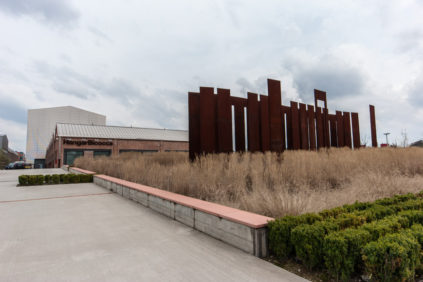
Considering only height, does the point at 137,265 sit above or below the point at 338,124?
below

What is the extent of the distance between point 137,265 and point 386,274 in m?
2.09

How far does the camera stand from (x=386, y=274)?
1773 mm

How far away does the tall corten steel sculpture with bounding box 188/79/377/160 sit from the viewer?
24.9 ft

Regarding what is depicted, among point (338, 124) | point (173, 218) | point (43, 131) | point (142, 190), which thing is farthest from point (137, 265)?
point (43, 131)

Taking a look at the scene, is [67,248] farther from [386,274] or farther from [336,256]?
[386,274]

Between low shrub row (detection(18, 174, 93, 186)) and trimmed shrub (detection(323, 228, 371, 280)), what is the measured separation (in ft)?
33.6

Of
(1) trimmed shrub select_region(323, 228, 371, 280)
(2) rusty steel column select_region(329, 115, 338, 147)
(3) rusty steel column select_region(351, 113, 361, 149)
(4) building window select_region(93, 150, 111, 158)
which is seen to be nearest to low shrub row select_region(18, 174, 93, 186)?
(1) trimmed shrub select_region(323, 228, 371, 280)

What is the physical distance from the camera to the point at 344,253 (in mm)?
1946

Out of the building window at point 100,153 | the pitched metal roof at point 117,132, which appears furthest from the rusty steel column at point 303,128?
the pitched metal roof at point 117,132

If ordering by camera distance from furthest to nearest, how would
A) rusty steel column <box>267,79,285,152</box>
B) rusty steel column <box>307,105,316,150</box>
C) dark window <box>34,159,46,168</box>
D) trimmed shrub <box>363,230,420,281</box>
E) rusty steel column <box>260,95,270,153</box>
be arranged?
dark window <box>34,159,46,168</box> → rusty steel column <box>307,105,316,150</box> → rusty steel column <box>267,79,285,152</box> → rusty steel column <box>260,95,270,153</box> → trimmed shrub <box>363,230,420,281</box>

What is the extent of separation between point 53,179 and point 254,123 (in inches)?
335

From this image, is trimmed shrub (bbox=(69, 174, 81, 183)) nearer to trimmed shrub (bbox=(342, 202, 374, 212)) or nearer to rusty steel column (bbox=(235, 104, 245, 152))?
rusty steel column (bbox=(235, 104, 245, 152))

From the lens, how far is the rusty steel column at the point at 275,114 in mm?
9070

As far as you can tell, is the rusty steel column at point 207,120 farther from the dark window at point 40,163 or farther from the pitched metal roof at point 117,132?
the dark window at point 40,163
